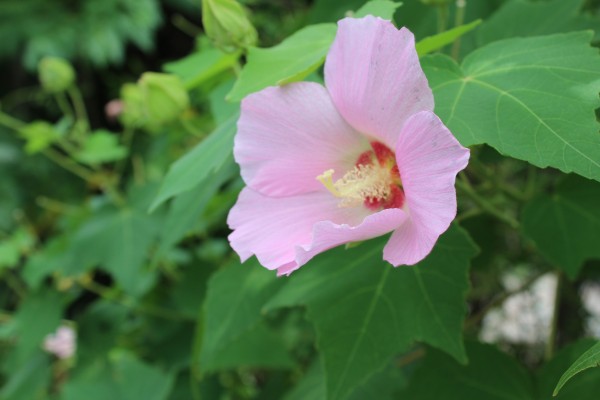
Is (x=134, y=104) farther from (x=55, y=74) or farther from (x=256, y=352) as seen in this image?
(x=256, y=352)

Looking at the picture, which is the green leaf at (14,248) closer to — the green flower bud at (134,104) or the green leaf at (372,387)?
the green flower bud at (134,104)

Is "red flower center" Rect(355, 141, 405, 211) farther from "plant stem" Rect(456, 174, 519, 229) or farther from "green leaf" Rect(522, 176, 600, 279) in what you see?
"green leaf" Rect(522, 176, 600, 279)

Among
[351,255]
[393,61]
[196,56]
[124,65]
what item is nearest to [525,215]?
[351,255]

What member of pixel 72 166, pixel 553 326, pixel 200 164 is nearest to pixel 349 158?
pixel 200 164

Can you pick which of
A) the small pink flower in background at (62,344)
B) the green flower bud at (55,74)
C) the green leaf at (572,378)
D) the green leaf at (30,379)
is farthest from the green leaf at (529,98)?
the small pink flower in background at (62,344)

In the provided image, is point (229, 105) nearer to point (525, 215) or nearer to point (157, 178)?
point (525, 215)

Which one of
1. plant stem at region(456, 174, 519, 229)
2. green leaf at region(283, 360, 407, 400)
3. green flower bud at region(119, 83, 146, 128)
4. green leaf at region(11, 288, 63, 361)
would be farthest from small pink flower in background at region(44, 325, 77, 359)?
plant stem at region(456, 174, 519, 229)

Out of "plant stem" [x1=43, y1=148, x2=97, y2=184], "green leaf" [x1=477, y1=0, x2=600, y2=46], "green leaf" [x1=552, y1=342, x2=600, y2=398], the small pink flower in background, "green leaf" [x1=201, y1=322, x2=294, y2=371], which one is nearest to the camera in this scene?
"green leaf" [x1=552, y1=342, x2=600, y2=398]
